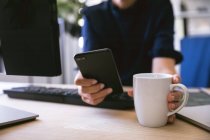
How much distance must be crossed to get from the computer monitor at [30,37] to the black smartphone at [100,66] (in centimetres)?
6

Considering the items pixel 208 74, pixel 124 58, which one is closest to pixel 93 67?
pixel 124 58

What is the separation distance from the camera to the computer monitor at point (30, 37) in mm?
664

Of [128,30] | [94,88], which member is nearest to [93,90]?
[94,88]

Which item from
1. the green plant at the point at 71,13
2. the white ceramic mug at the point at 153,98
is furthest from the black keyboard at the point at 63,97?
the green plant at the point at 71,13

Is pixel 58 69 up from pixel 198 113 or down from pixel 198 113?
up

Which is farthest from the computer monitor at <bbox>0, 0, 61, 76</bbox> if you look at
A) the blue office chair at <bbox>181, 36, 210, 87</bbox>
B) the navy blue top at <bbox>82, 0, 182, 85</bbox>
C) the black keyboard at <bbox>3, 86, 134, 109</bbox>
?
the blue office chair at <bbox>181, 36, 210, 87</bbox>

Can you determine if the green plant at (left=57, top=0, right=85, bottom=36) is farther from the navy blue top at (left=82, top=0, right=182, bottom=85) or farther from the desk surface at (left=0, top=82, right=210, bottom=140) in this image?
the desk surface at (left=0, top=82, right=210, bottom=140)

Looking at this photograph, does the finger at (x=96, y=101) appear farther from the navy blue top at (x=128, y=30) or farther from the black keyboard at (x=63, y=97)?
the navy blue top at (x=128, y=30)

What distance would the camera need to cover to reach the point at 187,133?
0.57 meters

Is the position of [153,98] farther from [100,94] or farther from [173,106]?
[100,94]

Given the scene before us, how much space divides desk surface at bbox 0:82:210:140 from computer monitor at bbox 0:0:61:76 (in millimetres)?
119

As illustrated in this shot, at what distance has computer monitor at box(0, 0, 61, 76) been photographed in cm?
66

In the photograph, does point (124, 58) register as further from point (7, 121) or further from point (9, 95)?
point (7, 121)

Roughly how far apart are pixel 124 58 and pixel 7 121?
29.7 inches
